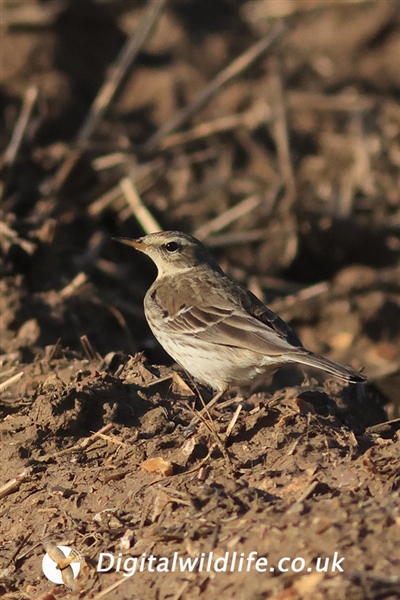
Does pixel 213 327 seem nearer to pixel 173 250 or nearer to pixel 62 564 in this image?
pixel 173 250

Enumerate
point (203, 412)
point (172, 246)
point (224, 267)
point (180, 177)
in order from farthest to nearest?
point (180, 177), point (224, 267), point (172, 246), point (203, 412)

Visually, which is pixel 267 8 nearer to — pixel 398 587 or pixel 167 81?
pixel 167 81

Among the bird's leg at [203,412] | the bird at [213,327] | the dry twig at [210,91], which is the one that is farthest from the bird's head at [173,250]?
the dry twig at [210,91]

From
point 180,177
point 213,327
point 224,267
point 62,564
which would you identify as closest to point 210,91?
point 180,177

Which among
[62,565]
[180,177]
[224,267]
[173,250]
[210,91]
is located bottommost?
[224,267]

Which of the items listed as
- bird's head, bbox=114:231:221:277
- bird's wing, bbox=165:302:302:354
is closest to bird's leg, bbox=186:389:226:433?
bird's wing, bbox=165:302:302:354

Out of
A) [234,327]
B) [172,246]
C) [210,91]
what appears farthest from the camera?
[210,91]

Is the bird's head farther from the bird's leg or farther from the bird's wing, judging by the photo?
the bird's leg
